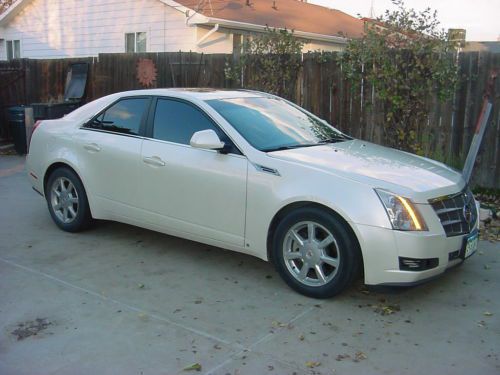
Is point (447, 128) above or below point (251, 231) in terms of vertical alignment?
above

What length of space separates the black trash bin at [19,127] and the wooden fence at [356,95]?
193 cm

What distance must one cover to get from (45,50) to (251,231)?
703 inches

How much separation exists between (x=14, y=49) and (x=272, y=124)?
19.2 meters

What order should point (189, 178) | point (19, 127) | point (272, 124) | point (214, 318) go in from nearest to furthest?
point (214, 318), point (189, 178), point (272, 124), point (19, 127)

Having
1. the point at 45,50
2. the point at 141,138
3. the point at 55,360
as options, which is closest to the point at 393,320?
the point at 55,360

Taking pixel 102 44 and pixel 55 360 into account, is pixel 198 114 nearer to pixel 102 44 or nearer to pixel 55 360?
pixel 55 360

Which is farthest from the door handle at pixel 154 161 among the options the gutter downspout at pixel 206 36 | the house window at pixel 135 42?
the house window at pixel 135 42

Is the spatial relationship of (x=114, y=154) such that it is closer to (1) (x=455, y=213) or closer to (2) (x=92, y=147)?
(2) (x=92, y=147)

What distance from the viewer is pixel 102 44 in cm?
1836

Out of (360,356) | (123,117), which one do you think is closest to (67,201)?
(123,117)

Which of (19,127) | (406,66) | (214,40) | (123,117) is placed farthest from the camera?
(214,40)

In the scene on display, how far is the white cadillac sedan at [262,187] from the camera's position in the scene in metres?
4.22

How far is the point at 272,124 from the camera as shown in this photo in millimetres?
5383

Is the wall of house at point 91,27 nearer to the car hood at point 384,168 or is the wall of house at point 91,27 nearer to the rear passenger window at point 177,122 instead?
the rear passenger window at point 177,122
